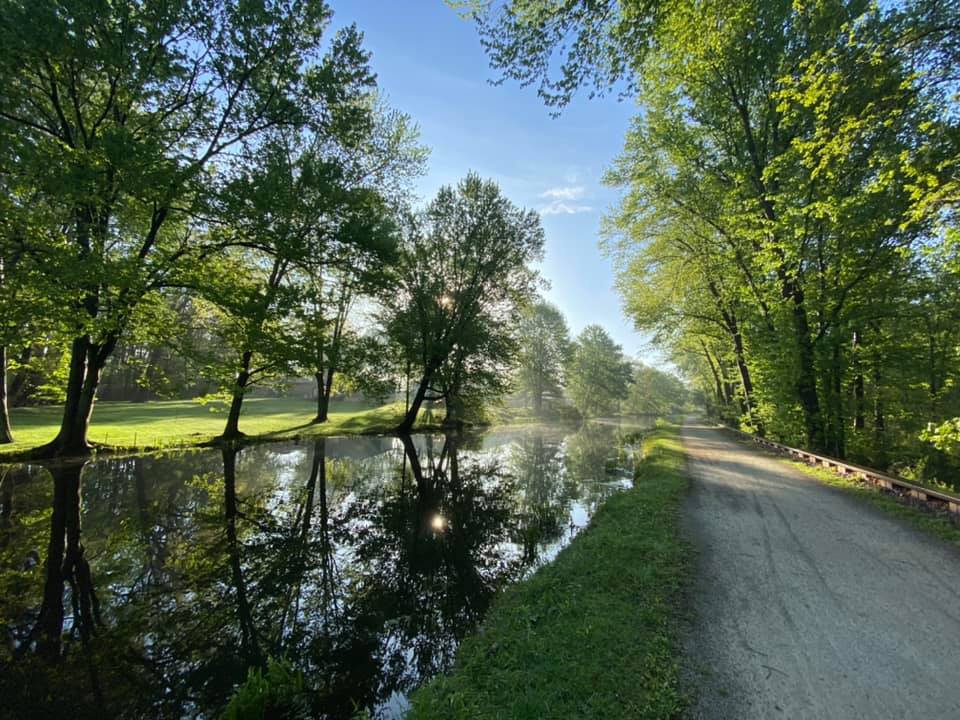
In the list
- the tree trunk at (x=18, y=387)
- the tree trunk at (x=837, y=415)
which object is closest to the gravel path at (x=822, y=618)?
the tree trunk at (x=837, y=415)

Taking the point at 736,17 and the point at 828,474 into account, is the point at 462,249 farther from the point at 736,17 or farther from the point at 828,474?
the point at 828,474

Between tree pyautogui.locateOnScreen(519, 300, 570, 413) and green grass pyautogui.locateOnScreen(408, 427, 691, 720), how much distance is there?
177 ft

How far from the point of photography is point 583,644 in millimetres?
4070

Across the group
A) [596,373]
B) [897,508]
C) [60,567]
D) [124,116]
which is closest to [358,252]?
[124,116]

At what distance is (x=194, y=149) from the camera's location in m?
15.1

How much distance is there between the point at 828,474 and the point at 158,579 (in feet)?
55.1

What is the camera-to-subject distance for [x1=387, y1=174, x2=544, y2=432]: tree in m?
27.2

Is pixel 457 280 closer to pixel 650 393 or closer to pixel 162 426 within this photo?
pixel 162 426

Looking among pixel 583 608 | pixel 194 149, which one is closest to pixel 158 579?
pixel 583 608

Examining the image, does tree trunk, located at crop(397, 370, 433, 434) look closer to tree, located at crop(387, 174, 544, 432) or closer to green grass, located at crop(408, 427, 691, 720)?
tree, located at crop(387, 174, 544, 432)

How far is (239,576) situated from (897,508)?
1277cm

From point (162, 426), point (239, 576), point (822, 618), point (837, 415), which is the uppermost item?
point (837, 415)

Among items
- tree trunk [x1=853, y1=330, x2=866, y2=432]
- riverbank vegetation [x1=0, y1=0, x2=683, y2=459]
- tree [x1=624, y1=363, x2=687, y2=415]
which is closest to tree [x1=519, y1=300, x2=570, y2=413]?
tree [x1=624, y1=363, x2=687, y2=415]

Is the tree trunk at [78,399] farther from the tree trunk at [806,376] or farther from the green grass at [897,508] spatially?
the tree trunk at [806,376]
